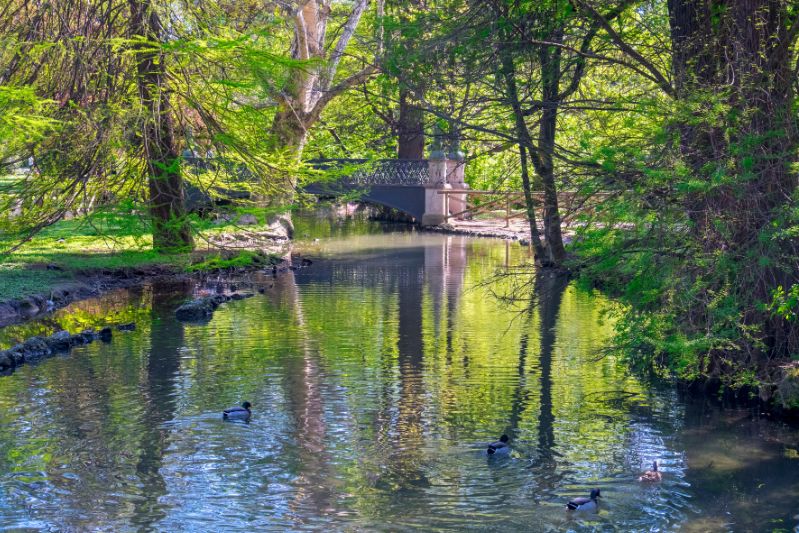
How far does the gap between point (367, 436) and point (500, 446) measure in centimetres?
168

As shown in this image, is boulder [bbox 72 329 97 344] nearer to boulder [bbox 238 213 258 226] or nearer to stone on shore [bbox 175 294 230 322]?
stone on shore [bbox 175 294 230 322]

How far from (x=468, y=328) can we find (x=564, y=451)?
290 inches

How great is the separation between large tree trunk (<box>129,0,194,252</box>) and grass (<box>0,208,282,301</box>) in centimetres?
51

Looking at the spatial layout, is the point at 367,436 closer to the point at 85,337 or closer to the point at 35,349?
the point at 35,349

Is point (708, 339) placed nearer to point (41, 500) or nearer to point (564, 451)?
point (564, 451)

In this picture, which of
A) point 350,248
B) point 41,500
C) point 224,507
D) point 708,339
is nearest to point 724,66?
point 708,339

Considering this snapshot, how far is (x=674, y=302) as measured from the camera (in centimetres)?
1252

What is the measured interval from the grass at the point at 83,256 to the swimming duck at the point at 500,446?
39.2ft

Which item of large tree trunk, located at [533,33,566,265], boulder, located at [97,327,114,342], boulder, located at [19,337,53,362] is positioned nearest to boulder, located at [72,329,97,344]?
boulder, located at [97,327,114,342]

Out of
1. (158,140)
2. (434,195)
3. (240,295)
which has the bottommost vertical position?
(240,295)

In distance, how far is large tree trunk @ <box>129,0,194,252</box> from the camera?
69.6ft

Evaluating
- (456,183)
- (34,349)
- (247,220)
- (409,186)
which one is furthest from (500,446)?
(456,183)

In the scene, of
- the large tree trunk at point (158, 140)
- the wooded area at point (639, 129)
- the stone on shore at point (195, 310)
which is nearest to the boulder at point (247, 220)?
the large tree trunk at point (158, 140)

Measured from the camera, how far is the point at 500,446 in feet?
36.2
